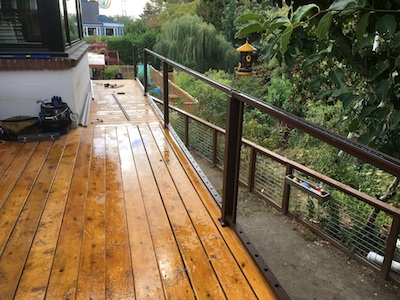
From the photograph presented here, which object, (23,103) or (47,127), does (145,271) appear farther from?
(23,103)

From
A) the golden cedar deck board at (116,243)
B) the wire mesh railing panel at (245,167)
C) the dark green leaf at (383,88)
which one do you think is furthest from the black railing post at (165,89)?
the wire mesh railing panel at (245,167)

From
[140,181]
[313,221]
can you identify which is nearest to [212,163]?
[313,221]

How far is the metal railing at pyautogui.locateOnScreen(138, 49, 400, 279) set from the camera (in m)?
1.24

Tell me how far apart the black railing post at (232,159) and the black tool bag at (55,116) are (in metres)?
2.27

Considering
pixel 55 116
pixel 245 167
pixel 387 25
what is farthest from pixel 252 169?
pixel 387 25

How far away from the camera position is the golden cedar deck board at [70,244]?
142cm

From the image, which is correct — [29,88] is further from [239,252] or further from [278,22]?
[278,22]

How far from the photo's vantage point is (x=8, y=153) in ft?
9.58

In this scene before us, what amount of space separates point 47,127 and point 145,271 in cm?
242

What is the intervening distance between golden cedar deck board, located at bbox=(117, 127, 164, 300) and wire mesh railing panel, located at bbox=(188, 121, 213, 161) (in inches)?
176

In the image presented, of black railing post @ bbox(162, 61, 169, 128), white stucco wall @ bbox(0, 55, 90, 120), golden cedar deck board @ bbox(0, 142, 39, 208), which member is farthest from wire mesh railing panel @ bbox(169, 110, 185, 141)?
golden cedar deck board @ bbox(0, 142, 39, 208)

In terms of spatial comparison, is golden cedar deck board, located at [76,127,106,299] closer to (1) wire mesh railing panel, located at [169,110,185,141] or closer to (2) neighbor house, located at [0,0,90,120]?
(2) neighbor house, located at [0,0,90,120]

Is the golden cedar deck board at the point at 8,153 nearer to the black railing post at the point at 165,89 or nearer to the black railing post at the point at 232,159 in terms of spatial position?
the black railing post at the point at 165,89

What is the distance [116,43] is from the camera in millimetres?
23203
